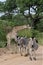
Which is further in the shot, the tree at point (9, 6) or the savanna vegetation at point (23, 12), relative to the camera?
the tree at point (9, 6)

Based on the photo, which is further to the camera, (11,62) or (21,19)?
(21,19)

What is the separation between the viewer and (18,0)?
26375 mm

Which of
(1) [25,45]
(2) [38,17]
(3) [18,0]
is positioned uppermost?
(1) [25,45]

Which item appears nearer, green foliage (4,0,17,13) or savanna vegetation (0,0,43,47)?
savanna vegetation (0,0,43,47)

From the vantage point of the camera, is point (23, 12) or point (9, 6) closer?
point (23, 12)

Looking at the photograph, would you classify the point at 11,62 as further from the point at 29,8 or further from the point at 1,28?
the point at 29,8

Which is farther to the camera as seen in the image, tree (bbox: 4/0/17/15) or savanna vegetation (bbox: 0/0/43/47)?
tree (bbox: 4/0/17/15)

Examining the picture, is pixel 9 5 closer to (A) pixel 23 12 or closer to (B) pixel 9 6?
(B) pixel 9 6

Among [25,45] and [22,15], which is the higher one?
[25,45]

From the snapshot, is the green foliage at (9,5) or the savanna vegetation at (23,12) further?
the green foliage at (9,5)

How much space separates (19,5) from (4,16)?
2.17m

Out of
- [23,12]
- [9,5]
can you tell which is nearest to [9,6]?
[9,5]

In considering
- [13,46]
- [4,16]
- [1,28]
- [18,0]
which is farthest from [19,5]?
[13,46]

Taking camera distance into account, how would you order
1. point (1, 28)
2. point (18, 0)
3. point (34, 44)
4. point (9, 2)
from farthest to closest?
point (9, 2)
point (18, 0)
point (1, 28)
point (34, 44)
